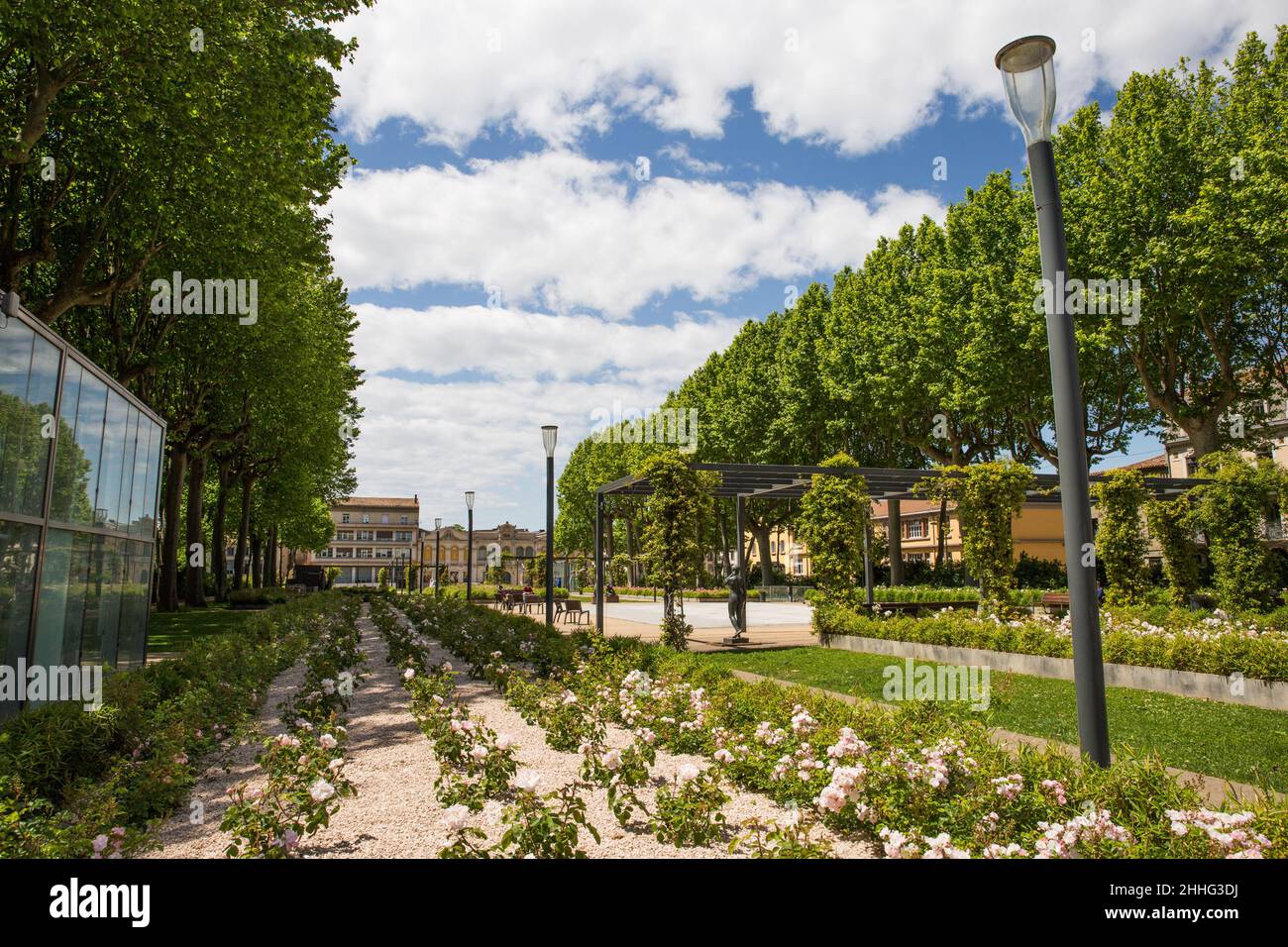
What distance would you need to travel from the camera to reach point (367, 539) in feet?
428

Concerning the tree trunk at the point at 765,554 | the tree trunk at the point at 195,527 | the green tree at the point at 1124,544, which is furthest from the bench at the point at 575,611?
the tree trunk at the point at 765,554

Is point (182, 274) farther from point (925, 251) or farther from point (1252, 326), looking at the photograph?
point (1252, 326)

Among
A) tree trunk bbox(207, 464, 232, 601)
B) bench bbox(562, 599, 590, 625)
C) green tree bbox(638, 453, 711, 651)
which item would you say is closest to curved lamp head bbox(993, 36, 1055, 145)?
green tree bbox(638, 453, 711, 651)

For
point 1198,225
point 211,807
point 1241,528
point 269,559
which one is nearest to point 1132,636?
point 1241,528

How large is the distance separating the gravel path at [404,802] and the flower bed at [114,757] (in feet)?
0.91

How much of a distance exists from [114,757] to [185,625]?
16975mm

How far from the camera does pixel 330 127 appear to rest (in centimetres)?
1464

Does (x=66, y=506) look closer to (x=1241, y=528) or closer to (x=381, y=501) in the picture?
(x=1241, y=528)

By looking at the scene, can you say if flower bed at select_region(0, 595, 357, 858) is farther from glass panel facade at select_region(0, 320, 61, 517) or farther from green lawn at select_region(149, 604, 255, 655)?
green lawn at select_region(149, 604, 255, 655)

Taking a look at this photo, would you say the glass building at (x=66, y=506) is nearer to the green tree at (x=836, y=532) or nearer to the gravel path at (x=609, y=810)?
the gravel path at (x=609, y=810)

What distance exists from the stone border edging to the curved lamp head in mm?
7921

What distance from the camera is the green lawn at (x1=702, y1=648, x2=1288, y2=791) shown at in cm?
623

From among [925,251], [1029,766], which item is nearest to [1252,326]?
[925,251]
